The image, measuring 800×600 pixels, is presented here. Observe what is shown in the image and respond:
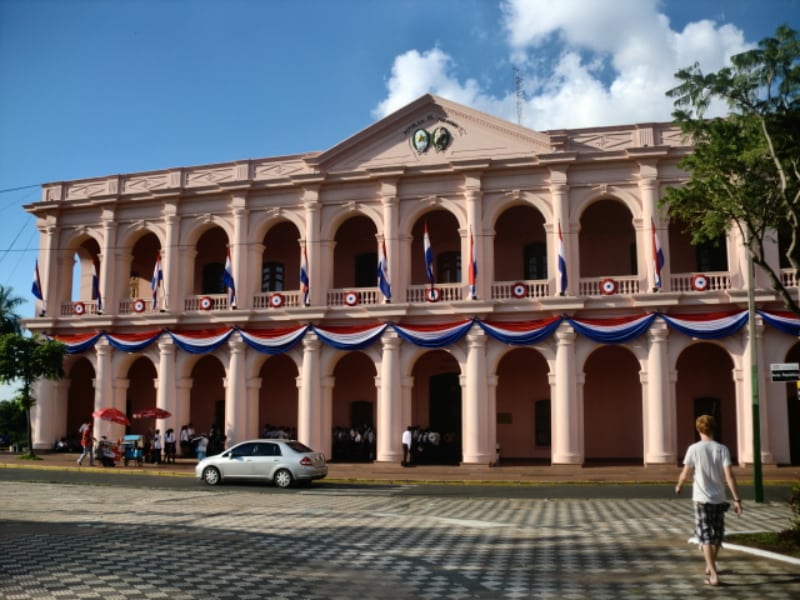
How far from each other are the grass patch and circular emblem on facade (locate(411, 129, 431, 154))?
20.3 metres

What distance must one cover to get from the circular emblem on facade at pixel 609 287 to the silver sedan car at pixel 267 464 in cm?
1125

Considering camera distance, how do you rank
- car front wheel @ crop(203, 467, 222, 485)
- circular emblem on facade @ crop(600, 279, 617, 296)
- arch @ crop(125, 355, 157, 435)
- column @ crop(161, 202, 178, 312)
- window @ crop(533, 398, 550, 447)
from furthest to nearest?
arch @ crop(125, 355, 157, 435)
column @ crop(161, 202, 178, 312)
window @ crop(533, 398, 550, 447)
circular emblem on facade @ crop(600, 279, 617, 296)
car front wheel @ crop(203, 467, 222, 485)

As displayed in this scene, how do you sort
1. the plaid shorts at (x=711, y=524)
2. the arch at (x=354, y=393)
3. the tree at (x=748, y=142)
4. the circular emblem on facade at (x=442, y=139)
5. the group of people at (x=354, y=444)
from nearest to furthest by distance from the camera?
the plaid shorts at (x=711, y=524), the tree at (x=748, y=142), the circular emblem on facade at (x=442, y=139), the group of people at (x=354, y=444), the arch at (x=354, y=393)

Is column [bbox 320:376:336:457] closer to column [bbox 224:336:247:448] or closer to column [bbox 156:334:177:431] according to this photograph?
column [bbox 224:336:247:448]

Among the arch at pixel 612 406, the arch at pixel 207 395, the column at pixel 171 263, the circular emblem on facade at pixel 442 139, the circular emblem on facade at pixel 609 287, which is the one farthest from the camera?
the arch at pixel 207 395

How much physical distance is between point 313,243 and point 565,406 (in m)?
10.9

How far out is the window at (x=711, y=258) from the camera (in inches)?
1117

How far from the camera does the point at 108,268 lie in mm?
32438

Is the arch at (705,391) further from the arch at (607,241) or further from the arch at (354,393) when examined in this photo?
the arch at (354,393)

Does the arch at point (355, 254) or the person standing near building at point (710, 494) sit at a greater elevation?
the arch at point (355, 254)

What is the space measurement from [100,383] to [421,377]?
1280 cm

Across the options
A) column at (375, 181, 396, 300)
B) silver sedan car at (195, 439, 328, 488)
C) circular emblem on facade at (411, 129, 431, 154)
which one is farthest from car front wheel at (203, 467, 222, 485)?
circular emblem on facade at (411, 129, 431, 154)

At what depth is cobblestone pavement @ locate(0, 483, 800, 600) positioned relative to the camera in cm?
855

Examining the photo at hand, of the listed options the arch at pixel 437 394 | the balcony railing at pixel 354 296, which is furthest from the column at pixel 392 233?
the arch at pixel 437 394
